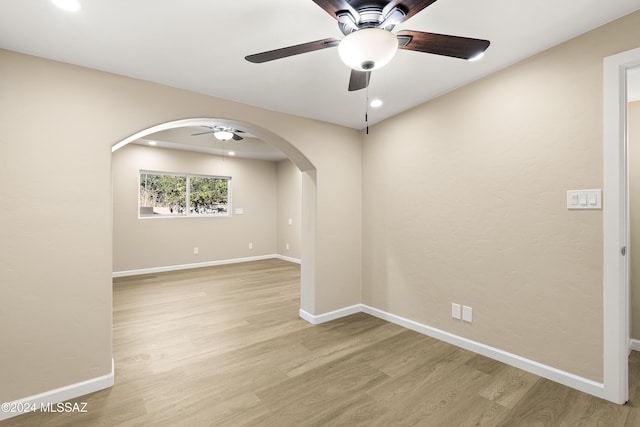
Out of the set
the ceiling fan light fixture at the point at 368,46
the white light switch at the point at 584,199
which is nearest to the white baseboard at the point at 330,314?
the white light switch at the point at 584,199

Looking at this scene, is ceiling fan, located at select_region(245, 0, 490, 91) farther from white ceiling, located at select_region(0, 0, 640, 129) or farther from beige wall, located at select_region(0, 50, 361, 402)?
beige wall, located at select_region(0, 50, 361, 402)

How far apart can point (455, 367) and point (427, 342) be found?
47 cm

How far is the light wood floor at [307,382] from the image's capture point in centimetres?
181

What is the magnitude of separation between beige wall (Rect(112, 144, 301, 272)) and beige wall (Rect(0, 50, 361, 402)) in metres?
3.79

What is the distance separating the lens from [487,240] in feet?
8.30

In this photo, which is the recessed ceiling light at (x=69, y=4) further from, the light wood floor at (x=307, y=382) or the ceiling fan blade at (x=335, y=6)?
the light wood floor at (x=307, y=382)

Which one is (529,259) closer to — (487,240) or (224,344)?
(487,240)

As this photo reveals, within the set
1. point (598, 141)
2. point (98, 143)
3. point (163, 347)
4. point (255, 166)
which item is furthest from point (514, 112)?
point (255, 166)

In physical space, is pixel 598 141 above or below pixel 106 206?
above

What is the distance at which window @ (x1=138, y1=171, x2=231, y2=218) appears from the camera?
227 inches

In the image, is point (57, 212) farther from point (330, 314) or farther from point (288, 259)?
point (288, 259)

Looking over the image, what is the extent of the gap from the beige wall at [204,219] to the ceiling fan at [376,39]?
5.07 metres

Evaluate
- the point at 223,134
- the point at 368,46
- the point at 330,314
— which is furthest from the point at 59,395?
the point at 223,134

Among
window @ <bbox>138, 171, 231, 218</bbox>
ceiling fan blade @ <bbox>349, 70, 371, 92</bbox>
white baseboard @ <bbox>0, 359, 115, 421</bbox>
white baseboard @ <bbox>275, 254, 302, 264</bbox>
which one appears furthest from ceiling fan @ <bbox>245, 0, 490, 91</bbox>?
white baseboard @ <bbox>275, 254, 302, 264</bbox>
